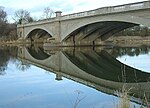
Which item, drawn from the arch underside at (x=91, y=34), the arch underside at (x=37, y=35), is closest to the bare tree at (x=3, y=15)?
the arch underside at (x=37, y=35)

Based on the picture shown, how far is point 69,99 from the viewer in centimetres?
1087

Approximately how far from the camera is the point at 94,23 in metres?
37.1

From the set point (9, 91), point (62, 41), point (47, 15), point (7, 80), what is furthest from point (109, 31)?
point (47, 15)

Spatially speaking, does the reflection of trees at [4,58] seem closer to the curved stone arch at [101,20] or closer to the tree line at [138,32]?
the curved stone arch at [101,20]

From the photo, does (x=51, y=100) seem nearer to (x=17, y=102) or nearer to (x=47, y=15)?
(x=17, y=102)

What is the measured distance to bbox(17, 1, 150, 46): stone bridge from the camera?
28.0m

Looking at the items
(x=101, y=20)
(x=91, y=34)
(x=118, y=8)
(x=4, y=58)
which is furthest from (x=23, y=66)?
(x=91, y=34)

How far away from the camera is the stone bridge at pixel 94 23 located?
92.0 feet

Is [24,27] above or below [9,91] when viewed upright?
above

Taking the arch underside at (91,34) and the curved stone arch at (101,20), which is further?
the arch underside at (91,34)

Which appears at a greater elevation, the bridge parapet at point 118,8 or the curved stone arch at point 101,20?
the bridge parapet at point 118,8

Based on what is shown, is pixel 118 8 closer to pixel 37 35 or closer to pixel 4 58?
pixel 4 58

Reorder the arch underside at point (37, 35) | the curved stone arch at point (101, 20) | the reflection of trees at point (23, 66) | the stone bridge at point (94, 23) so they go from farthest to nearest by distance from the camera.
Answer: the arch underside at point (37, 35)
the stone bridge at point (94, 23)
the curved stone arch at point (101, 20)
the reflection of trees at point (23, 66)

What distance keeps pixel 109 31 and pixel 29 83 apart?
30.0 m
